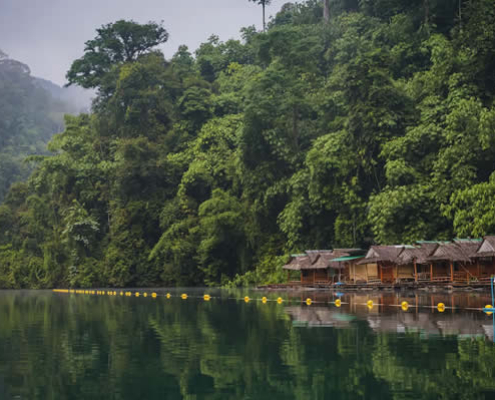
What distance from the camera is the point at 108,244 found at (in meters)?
60.2

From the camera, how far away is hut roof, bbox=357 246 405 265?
3562 centimetres

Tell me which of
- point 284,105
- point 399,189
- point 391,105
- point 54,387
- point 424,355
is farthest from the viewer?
point 284,105

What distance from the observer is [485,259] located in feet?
107

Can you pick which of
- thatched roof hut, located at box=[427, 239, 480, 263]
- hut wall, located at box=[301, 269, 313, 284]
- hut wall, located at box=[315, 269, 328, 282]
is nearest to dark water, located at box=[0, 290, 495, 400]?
thatched roof hut, located at box=[427, 239, 480, 263]

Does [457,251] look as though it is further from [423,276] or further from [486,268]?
[423,276]

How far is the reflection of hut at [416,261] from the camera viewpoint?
1342 inches

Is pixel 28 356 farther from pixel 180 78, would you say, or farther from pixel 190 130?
pixel 180 78

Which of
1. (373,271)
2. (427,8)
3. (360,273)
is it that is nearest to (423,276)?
(373,271)

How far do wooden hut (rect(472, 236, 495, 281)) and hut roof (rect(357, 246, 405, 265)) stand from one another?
4.06 meters

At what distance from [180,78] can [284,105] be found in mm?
21730

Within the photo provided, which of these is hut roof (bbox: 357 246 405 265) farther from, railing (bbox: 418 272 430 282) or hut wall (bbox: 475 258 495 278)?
→ hut wall (bbox: 475 258 495 278)

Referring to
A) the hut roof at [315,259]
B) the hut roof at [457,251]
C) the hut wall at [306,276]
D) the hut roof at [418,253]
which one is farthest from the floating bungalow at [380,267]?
the hut wall at [306,276]

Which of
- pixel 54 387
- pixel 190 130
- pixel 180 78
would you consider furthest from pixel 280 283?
pixel 54 387

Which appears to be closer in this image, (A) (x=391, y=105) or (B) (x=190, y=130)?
(A) (x=391, y=105)
